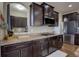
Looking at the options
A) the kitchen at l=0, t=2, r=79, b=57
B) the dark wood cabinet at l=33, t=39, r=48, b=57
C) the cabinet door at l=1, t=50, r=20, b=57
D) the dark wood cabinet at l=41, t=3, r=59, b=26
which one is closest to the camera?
the cabinet door at l=1, t=50, r=20, b=57

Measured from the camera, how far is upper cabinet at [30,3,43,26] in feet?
6.31

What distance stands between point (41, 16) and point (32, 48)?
758 millimetres

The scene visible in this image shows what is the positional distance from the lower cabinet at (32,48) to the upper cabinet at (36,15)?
38 cm

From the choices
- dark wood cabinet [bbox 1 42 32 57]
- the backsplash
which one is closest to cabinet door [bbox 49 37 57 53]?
the backsplash

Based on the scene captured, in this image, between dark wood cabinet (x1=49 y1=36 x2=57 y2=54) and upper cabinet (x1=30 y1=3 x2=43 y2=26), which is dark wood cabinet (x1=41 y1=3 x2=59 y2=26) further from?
dark wood cabinet (x1=49 y1=36 x2=57 y2=54)

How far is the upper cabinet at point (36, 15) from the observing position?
192 cm

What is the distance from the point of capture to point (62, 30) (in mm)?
1665

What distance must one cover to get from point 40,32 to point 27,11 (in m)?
0.49

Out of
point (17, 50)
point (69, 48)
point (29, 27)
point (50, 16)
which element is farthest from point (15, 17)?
point (69, 48)

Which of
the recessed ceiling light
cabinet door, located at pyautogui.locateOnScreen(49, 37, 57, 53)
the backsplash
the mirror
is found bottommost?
cabinet door, located at pyautogui.locateOnScreen(49, 37, 57, 53)

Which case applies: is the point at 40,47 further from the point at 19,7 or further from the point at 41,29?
the point at 19,7

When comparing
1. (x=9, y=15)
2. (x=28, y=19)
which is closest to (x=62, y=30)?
(x=28, y=19)

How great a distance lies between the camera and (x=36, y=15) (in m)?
2.07

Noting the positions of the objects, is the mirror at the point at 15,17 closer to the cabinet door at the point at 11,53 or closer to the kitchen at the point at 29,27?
the kitchen at the point at 29,27
